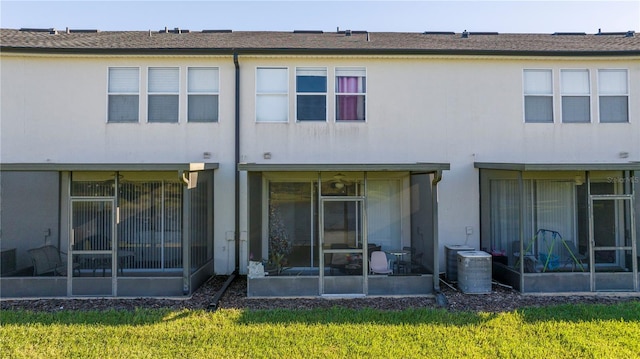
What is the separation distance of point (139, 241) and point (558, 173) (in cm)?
1033

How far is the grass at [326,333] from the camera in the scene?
18.5 feet

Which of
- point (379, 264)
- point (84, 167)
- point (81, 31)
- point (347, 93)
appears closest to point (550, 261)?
point (379, 264)

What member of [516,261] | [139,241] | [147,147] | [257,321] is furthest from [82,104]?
[516,261]

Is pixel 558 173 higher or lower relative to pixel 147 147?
lower

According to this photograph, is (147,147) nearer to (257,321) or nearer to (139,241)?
(139,241)

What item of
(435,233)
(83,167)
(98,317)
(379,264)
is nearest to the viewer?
(98,317)

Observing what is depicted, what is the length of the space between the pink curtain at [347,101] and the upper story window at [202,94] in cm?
316

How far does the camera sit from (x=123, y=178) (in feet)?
30.4

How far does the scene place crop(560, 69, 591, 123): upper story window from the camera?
1049cm

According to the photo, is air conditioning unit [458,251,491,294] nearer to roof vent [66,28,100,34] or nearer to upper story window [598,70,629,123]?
upper story window [598,70,629,123]

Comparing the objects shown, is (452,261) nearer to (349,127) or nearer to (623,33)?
(349,127)

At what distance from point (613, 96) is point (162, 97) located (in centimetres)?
1170

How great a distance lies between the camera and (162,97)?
10.3m

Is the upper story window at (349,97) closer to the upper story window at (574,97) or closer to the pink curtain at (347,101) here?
the pink curtain at (347,101)
